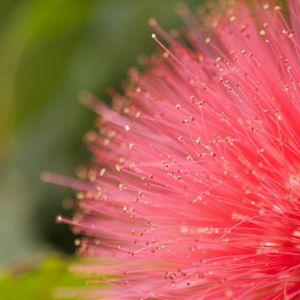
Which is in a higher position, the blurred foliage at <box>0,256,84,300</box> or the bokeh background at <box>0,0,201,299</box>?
the bokeh background at <box>0,0,201,299</box>

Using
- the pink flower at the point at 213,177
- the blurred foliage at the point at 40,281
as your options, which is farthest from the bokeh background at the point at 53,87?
the pink flower at the point at 213,177

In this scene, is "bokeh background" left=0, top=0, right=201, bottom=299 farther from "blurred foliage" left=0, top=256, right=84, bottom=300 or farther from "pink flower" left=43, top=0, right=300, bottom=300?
"pink flower" left=43, top=0, right=300, bottom=300

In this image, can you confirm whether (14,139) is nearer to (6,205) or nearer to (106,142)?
(6,205)

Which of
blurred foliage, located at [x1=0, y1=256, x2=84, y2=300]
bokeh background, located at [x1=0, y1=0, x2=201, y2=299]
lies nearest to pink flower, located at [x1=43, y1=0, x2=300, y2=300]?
blurred foliage, located at [x1=0, y1=256, x2=84, y2=300]

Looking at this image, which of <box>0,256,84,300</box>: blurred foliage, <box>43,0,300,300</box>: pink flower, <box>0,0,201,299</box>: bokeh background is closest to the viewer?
<box>43,0,300,300</box>: pink flower

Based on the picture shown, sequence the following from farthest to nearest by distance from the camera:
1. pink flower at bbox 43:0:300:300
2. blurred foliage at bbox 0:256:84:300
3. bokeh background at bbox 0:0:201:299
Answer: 1. bokeh background at bbox 0:0:201:299
2. blurred foliage at bbox 0:256:84:300
3. pink flower at bbox 43:0:300:300

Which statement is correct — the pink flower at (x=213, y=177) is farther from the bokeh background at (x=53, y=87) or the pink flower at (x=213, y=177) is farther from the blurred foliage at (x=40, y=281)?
the bokeh background at (x=53, y=87)
